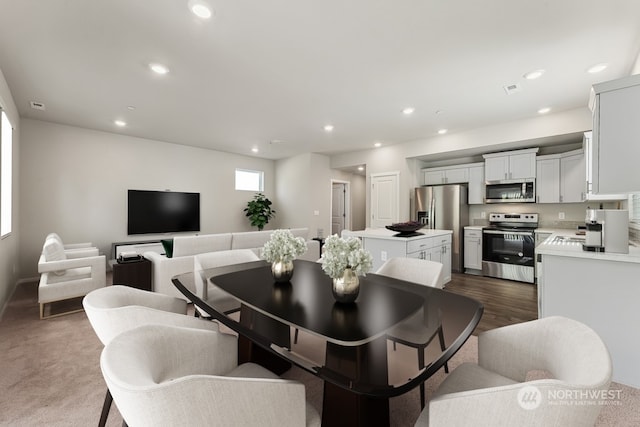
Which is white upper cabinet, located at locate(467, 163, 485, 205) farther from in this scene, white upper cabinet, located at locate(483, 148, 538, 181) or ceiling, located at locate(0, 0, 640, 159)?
ceiling, located at locate(0, 0, 640, 159)

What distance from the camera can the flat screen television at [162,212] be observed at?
18.0 ft

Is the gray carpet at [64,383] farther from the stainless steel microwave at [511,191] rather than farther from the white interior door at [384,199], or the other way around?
the white interior door at [384,199]

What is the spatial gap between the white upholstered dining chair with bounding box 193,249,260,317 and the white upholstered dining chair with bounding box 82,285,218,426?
0.17 metres

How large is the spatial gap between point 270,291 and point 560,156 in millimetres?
5345

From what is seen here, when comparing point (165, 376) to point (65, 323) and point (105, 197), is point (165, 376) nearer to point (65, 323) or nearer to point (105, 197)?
point (65, 323)

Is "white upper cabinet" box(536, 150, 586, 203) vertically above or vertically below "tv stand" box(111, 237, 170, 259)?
above

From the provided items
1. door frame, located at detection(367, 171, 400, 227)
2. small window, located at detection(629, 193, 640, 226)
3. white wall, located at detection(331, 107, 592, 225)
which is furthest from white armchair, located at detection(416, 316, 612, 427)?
door frame, located at detection(367, 171, 400, 227)

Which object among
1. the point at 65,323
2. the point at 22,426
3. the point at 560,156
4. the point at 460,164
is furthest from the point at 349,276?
the point at 460,164

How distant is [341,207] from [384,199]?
220 cm

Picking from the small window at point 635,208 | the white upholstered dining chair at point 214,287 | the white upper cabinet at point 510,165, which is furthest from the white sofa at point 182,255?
the white upper cabinet at point 510,165

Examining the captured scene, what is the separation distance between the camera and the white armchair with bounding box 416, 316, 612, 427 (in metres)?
0.70

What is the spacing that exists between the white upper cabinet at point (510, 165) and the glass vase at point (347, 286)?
4934 mm

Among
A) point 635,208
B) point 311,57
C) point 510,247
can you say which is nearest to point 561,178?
point 510,247

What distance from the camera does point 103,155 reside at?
518 centimetres
